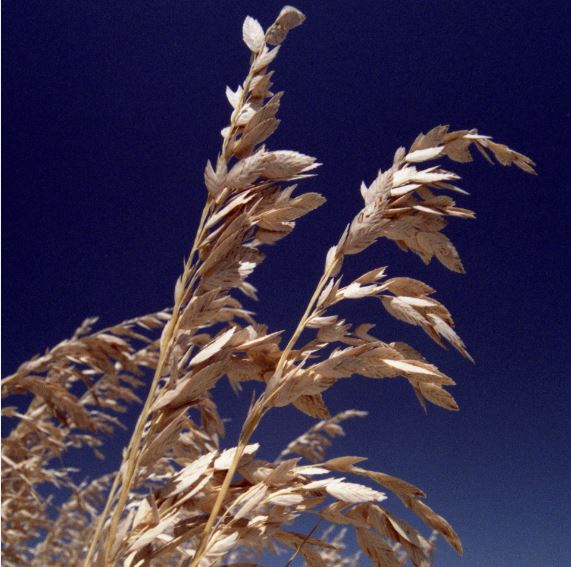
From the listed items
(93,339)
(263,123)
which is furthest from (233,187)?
(93,339)

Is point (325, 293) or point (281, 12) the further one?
point (281, 12)

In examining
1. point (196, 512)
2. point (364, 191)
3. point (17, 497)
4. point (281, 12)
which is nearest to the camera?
point (196, 512)

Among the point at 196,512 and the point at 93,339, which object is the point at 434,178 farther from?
the point at 93,339

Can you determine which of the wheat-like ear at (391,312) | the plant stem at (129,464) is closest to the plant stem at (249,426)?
the wheat-like ear at (391,312)

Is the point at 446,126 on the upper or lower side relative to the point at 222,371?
upper

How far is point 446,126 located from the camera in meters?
0.86

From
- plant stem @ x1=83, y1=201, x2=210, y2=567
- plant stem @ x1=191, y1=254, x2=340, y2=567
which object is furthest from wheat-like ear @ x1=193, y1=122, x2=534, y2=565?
plant stem @ x1=83, y1=201, x2=210, y2=567

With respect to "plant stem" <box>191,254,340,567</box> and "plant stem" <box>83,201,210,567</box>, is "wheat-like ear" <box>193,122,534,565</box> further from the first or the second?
"plant stem" <box>83,201,210,567</box>

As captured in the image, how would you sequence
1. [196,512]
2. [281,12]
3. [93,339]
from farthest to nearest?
[93,339]
[281,12]
[196,512]

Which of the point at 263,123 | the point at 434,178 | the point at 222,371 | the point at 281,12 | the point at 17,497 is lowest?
the point at 17,497

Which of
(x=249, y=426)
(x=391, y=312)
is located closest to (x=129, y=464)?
(x=249, y=426)

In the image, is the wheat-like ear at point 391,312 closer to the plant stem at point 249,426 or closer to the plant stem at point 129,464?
the plant stem at point 249,426

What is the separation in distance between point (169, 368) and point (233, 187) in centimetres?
31

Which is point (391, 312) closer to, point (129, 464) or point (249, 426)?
point (249, 426)
